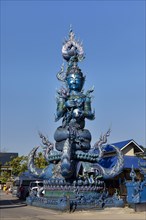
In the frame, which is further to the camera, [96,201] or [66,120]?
[66,120]

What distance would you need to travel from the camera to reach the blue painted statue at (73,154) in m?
21.6

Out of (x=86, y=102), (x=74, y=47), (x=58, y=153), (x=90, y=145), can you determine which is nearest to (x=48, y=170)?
(x=58, y=153)

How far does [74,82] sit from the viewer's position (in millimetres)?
25156

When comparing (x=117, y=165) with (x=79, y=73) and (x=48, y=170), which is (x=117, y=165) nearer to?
(x=48, y=170)

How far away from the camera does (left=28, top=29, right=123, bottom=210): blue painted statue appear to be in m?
21.6

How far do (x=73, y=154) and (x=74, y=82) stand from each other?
5.12m

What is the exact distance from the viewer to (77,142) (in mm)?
23750

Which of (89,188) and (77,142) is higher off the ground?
(77,142)

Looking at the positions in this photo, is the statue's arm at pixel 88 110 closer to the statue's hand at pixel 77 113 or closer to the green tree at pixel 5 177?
the statue's hand at pixel 77 113

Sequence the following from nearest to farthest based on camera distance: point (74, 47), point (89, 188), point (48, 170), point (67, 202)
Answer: point (67, 202)
point (89, 188)
point (48, 170)
point (74, 47)

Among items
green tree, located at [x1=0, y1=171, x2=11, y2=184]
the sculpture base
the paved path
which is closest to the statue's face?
the sculpture base

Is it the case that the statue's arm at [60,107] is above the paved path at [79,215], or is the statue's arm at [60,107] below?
above

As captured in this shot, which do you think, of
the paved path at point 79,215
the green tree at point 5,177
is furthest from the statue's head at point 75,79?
the green tree at point 5,177

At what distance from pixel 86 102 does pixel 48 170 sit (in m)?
5.12
